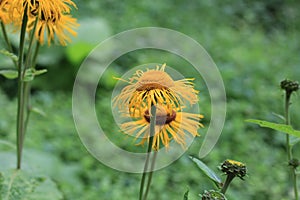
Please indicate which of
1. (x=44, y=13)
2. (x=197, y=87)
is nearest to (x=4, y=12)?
(x=44, y=13)

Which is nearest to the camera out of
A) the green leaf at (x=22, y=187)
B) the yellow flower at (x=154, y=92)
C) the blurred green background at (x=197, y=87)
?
the yellow flower at (x=154, y=92)

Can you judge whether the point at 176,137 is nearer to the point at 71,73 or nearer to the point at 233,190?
the point at 233,190

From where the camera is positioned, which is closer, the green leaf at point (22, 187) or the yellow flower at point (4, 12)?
the yellow flower at point (4, 12)

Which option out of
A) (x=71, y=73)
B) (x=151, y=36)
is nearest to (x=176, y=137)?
(x=71, y=73)

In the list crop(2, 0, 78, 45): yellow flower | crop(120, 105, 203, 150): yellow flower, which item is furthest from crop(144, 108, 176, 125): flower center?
crop(2, 0, 78, 45): yellow flower

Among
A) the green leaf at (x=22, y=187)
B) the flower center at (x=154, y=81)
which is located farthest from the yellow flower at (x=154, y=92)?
the green leaf at (x=22, y=187)

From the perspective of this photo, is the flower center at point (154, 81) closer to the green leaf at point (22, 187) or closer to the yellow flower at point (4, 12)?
the yellow flower at point (4, 12)

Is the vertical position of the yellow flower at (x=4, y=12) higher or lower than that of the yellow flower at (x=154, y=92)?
higher

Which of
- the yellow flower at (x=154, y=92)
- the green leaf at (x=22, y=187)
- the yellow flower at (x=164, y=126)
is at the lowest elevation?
the green leaf at (x=22, y=187)
